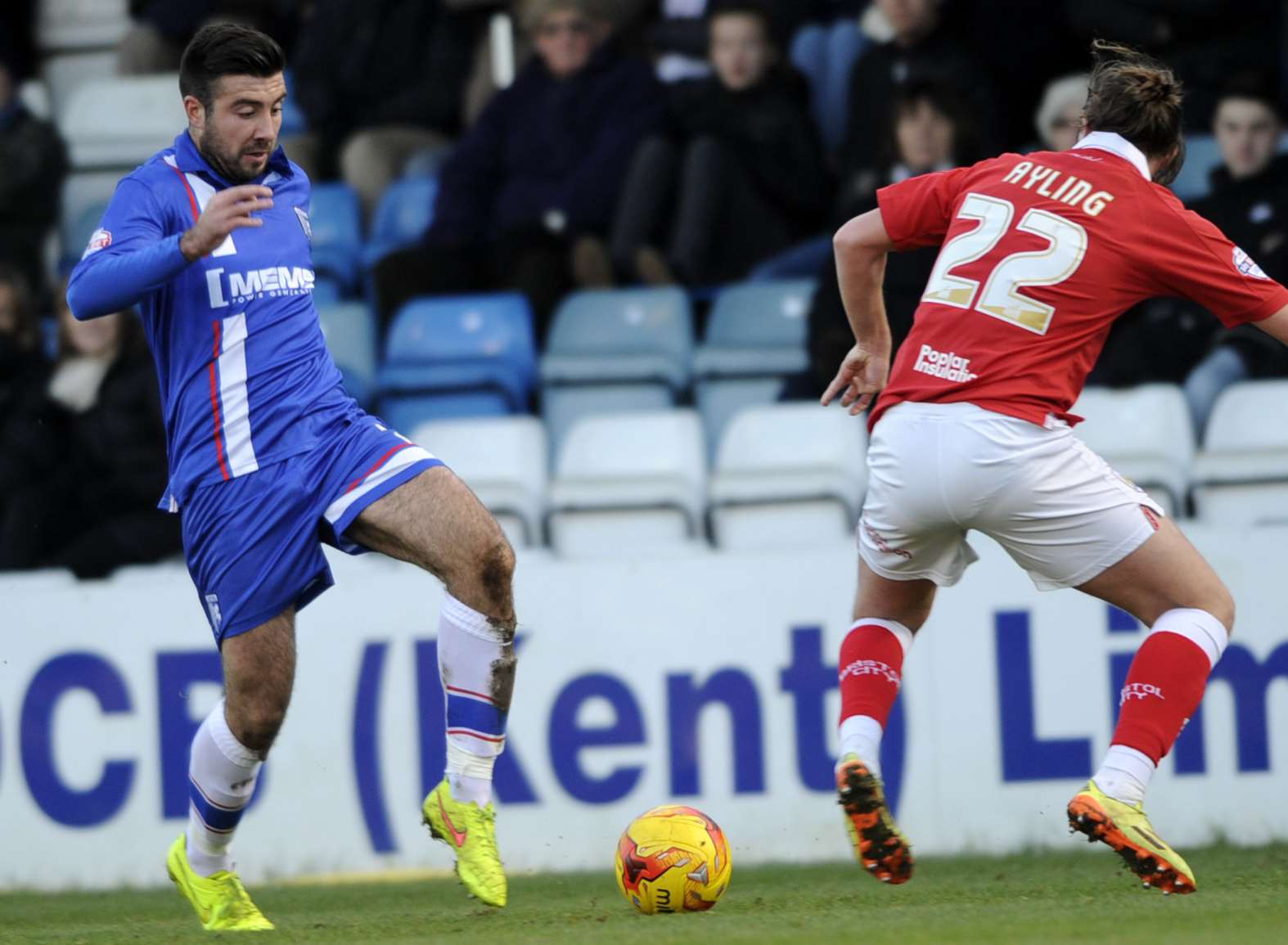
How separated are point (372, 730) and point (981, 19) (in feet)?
14.9

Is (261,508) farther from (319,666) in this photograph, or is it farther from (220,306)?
(319,666)

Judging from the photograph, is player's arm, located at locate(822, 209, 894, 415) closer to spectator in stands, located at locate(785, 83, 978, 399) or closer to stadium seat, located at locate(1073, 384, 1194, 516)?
stadium seat, located at locate(1073, 384, 1194, 516)

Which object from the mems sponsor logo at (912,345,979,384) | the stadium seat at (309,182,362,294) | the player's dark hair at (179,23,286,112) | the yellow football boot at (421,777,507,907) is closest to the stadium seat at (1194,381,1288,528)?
the mems sponsor logo at (912,345,979,384)

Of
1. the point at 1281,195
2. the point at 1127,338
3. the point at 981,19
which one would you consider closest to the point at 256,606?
the point at 1127,338

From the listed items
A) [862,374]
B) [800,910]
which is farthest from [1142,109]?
[800,910]

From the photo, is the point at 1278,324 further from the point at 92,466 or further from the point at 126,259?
the point at 92,466

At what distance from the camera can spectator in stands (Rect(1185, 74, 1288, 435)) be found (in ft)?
26.8

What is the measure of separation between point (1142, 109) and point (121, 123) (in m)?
7.40

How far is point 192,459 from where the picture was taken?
5070 millimetres

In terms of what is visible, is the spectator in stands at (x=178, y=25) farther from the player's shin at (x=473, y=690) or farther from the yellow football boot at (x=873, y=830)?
the yellow football boot at (x=873, y=830)

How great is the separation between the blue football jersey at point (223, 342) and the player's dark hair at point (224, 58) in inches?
6.6

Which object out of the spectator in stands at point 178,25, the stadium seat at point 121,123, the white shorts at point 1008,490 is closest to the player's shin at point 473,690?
the white shorts at point 1008,490

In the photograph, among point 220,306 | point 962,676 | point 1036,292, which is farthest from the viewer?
point 962,676

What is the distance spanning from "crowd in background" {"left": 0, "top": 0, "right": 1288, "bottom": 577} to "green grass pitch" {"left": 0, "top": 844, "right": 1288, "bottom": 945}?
2212 mm
